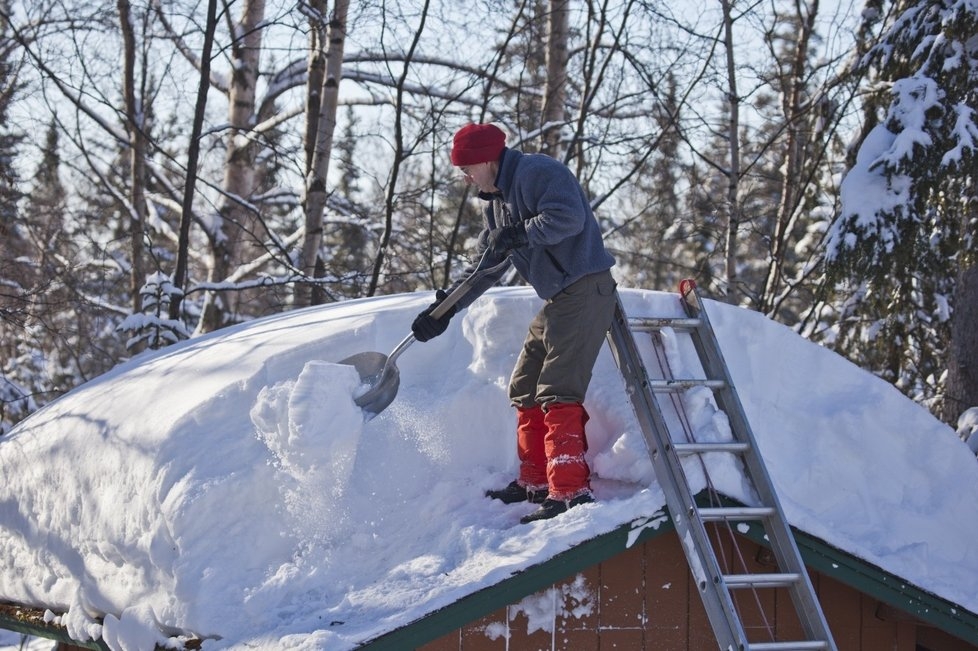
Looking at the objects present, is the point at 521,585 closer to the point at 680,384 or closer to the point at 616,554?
the point at 616,554

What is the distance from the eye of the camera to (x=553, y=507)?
438 cm

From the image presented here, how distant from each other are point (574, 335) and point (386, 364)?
1.09 metres

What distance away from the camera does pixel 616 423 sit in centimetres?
476

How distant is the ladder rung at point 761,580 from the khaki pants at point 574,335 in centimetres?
104

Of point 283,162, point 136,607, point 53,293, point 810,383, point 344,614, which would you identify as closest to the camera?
point 344,614

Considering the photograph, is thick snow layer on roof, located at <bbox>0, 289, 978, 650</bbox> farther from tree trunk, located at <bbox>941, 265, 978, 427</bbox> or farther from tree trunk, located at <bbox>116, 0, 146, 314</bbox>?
tree trunk, located at <bbox>116, 0, 146, 314</bbox>

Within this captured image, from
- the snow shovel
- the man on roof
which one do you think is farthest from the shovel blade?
the man on roof

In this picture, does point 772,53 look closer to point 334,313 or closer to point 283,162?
point 283,162

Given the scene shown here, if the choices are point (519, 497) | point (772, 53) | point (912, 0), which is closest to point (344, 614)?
point (519, 497)

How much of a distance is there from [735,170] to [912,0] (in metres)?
2.85

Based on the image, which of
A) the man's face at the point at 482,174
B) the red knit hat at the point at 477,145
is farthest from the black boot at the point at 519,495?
the red knit hat at the point at 477,145

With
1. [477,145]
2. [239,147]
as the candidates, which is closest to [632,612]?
[477,145]

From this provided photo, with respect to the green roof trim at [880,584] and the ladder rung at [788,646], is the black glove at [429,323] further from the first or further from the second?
the ladder rung at [788,646]

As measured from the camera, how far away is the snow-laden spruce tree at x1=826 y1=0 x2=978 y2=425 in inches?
294
